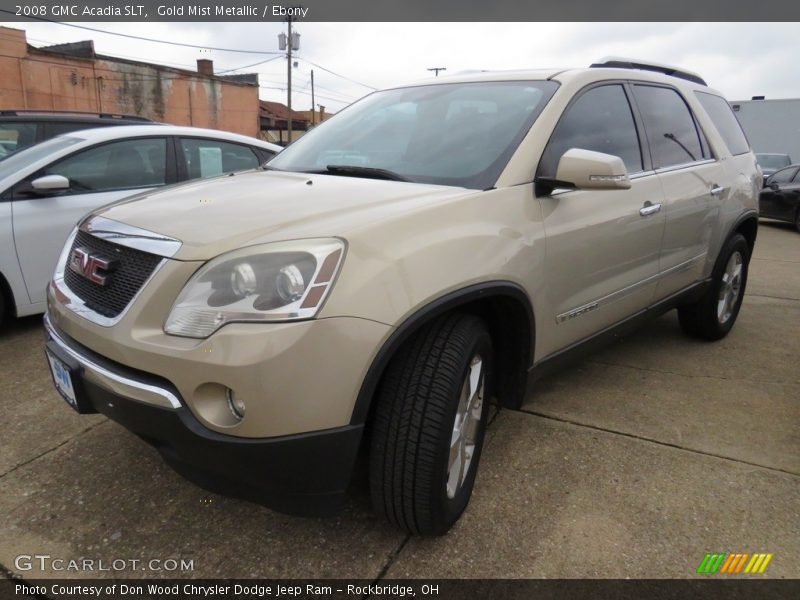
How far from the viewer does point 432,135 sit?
8.75 ft

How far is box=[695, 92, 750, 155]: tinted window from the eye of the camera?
4.15m

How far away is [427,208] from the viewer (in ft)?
6.50

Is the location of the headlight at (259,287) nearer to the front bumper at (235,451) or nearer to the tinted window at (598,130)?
the front bumper at (235,451)

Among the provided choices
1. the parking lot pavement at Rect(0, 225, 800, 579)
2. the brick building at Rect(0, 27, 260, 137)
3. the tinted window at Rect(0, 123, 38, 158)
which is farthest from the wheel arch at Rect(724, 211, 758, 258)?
the brick building at Rect(0, 27, 260, 137)

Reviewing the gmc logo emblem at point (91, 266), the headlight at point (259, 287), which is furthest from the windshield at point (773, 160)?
the gmc logo emblem at point (91, 266)

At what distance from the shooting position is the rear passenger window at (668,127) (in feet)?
10.9

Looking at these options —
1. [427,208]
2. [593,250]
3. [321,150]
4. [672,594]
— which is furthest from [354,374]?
[321,150]

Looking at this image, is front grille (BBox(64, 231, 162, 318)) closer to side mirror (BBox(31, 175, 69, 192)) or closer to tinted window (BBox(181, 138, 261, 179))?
side mirror (BBox(31, 175, 69, 192))

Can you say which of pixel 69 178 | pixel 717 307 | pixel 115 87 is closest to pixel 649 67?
pixel 717 307

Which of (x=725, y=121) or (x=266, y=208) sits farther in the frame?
(x=725, y=121)

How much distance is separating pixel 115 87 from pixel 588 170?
95.6ft

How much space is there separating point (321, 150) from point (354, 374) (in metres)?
1.64

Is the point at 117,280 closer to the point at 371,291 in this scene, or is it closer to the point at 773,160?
the point at 371,291

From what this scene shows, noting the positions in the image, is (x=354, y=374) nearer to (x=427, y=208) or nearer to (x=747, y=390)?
(x=427, y=208)
